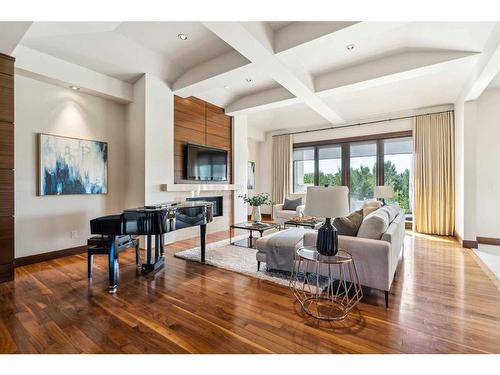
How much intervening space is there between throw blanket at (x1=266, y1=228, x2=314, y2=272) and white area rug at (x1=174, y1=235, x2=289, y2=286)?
114 mm

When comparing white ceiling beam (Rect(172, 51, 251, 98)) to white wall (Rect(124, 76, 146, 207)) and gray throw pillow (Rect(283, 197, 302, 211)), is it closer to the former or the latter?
white wall (Rect(124, 76, 146, 207))

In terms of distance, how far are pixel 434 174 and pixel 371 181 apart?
135cm

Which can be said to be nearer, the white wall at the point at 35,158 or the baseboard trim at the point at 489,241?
the white wall at the point at 35,158

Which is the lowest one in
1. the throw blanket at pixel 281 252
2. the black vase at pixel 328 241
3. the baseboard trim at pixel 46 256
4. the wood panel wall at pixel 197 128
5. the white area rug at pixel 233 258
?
the white area rug at pixel 233 258

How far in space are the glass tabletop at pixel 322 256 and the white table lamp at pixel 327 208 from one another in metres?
0.06

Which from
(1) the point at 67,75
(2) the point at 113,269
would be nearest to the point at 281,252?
(2) the point at 113,269

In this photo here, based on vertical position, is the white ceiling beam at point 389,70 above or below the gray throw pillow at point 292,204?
above

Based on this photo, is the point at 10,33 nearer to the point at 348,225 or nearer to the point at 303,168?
the point at 348,225

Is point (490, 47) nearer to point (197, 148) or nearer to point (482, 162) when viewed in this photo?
point (482, 162)

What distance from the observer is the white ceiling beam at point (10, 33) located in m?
2.27

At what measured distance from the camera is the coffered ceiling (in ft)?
9.09

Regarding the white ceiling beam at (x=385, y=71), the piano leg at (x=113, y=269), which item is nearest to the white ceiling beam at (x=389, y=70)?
the white ceiling beam at (x=385, y=71)

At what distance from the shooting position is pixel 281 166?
783cm

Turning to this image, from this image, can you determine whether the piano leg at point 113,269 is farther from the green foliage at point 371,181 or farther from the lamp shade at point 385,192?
the green foliage at point 371,181
